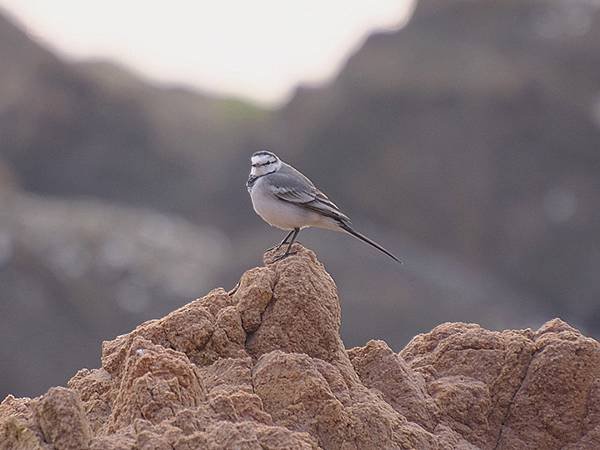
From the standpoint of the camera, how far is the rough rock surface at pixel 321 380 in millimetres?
10133

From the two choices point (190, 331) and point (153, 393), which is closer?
point (153, 393)

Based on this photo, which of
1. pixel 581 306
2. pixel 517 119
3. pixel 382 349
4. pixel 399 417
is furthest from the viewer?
pixel 517 119

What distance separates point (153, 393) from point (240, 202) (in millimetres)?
45245

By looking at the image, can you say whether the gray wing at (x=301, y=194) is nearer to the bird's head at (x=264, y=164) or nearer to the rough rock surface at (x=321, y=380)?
the bird's head at (x=264, y=164)

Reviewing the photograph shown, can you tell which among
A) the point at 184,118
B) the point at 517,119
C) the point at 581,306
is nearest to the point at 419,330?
the point at 581,306

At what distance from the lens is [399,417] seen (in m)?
10.8

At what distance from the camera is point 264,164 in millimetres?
14500

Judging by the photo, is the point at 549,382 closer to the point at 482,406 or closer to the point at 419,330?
the point at 482,406

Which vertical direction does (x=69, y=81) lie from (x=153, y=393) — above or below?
above

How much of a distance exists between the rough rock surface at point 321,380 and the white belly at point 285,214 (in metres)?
1.85

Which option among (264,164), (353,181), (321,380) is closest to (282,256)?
(321,380)

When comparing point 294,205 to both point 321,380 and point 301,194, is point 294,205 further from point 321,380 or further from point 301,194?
point 321,380

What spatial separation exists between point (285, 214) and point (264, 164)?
90 cm

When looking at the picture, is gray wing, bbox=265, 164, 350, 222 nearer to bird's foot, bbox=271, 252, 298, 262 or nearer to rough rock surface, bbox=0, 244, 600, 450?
bird's foot, bbox=271, 252, 298, 262
